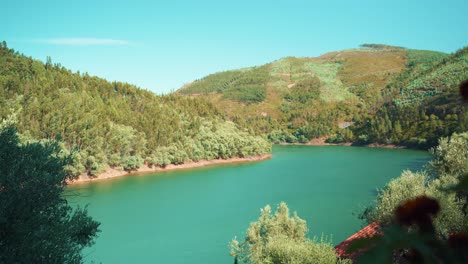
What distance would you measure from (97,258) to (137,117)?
157 feet

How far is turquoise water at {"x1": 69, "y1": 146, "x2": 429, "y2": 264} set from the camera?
2878 cm

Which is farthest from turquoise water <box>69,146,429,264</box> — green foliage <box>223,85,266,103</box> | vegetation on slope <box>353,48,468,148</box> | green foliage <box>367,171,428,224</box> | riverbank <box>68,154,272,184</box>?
green foliage <box>223,85,266,103</box>

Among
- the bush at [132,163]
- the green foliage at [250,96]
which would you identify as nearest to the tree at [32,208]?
the bush at [132,163]

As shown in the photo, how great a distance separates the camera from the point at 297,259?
14016 millimetres

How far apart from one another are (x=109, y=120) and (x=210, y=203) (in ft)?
104

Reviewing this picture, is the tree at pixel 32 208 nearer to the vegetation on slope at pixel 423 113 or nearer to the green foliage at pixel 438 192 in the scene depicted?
the green foliage at pixel 438 192

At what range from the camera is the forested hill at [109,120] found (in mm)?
55906

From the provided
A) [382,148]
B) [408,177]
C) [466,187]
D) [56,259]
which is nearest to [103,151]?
[408,177]

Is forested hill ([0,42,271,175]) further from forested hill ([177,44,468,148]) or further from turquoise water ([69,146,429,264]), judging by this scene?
forested hill ([177,44,468,148])

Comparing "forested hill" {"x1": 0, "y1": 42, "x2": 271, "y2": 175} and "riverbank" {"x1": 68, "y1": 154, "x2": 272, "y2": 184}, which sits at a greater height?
"forested hill" {"x1": 0, "y1": 42, "x2": 271, "y2": 175}

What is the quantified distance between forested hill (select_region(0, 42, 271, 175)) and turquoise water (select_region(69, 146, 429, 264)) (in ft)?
17.8

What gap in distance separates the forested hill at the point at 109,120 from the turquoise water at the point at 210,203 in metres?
5.41

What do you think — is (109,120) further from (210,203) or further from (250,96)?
(250,96)

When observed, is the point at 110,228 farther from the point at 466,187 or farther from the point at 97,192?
the point at 466,187
